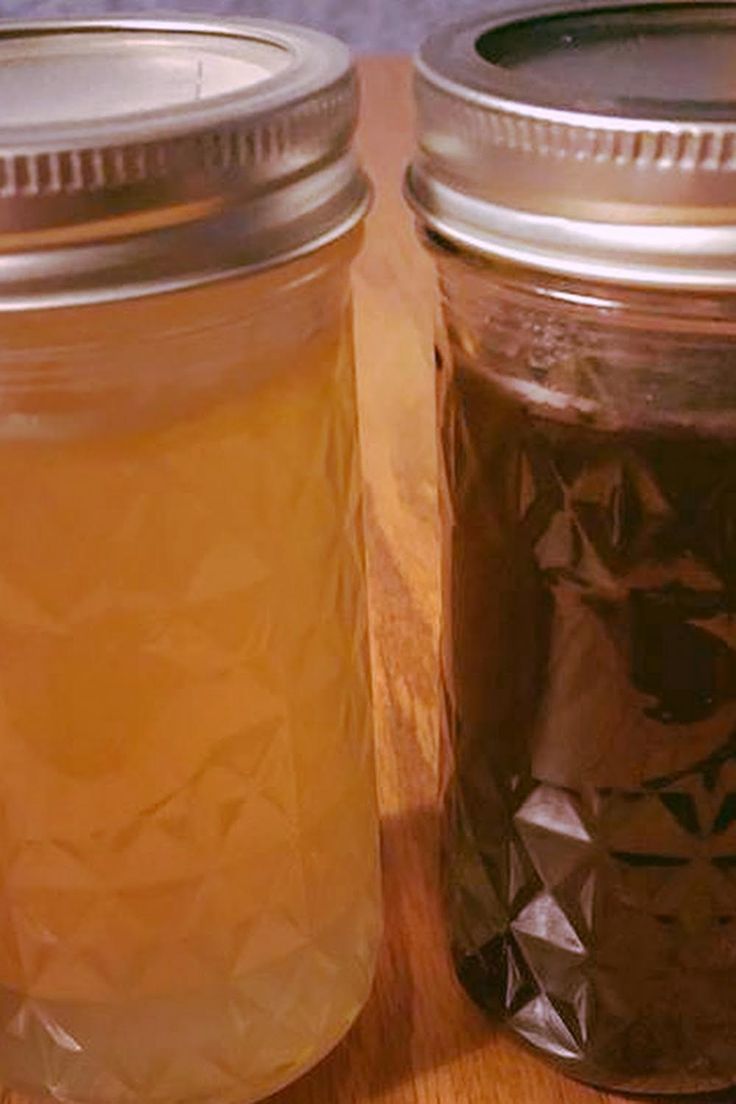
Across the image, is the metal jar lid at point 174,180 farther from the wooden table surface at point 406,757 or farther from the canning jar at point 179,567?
the wooden table surface at point 406,757

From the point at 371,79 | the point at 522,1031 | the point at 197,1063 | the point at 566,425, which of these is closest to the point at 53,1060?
the point at 197,1063

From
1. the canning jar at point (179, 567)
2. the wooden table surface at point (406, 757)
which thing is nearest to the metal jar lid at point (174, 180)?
the canning jar at point (179, 567)

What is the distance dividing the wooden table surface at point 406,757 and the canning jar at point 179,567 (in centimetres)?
2

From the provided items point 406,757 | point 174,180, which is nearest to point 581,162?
Answer: point 174,180

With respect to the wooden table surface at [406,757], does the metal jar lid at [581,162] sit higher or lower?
higher

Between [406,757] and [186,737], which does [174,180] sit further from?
[406,757]

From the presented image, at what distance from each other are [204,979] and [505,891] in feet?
0.35

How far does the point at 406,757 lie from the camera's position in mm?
621

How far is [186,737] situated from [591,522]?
0.13m

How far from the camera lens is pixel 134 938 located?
47 cm

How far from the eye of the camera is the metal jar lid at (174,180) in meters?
0.35

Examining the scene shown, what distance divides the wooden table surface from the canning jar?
0.07 ft

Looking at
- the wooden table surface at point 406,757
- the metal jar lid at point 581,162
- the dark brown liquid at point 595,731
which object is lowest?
the wooden table surface at point 406,757

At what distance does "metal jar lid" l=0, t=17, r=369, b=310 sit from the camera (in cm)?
35
